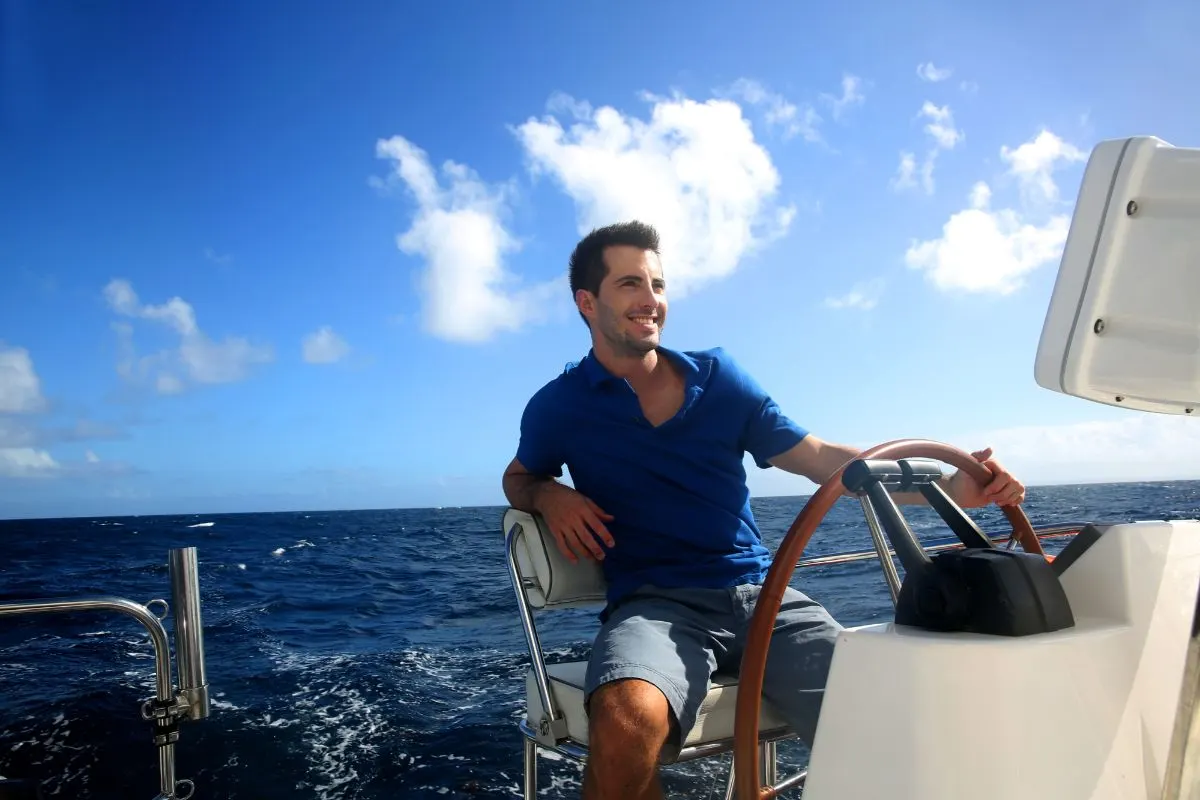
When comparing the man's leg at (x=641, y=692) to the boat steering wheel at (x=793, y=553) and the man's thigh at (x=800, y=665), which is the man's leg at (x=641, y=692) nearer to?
the man's thigh at (x=800, y=665)

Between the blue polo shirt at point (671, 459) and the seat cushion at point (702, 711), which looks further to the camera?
the blue polo shirt at point (671, 459)

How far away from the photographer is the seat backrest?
1779 millimetres

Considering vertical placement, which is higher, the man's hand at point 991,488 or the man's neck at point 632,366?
the man's neck at point 632,366

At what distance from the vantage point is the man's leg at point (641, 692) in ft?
4.36

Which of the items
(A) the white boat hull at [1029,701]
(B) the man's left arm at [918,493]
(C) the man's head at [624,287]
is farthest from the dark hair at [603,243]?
(A) the white boat hull at [1029,701]

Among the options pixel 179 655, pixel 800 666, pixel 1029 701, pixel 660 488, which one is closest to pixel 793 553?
pixel 1029 701

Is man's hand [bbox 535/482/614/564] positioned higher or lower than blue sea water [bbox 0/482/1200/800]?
higher

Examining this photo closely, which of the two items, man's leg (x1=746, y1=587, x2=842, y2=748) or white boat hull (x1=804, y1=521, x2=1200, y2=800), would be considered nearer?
white boat hull (x1=804, y1=521, x2=1200, y2=800)

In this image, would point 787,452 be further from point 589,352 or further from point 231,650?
point 231,650

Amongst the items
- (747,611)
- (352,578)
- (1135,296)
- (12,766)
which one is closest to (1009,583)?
(1135,296)

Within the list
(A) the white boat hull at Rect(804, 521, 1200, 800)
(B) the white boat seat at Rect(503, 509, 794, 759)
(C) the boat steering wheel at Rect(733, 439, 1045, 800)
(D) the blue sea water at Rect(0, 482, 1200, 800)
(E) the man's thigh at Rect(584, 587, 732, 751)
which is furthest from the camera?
(D) the blue sea water at Rect(0, 482, 1200, 800)

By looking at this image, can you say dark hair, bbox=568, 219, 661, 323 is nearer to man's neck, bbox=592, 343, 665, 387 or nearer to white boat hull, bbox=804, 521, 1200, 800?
man's neck, bbox=592, 343, 665, 387

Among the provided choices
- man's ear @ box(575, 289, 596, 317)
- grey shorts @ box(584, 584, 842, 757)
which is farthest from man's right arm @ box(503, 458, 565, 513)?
man's ear @ box(575, 289, 596, 317)

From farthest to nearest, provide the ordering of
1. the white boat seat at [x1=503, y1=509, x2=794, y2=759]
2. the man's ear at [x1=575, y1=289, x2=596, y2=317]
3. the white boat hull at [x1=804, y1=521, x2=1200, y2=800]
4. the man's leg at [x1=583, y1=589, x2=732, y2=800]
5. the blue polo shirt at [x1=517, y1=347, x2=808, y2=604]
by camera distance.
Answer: the man's ear at [x1=575, y1=289, x2=596, y2=317] → the blue polo shirt at [x1=517, y1=347, x2=808, y2=604] → the white boat seat at [x1=503, y1=509, x2=794, y2=759] → the man's leg at [x1=583, y1=589, x2=732, y2=800] → the white boat hull at [x1=804, y1=521, x2=1200, y2=800]
